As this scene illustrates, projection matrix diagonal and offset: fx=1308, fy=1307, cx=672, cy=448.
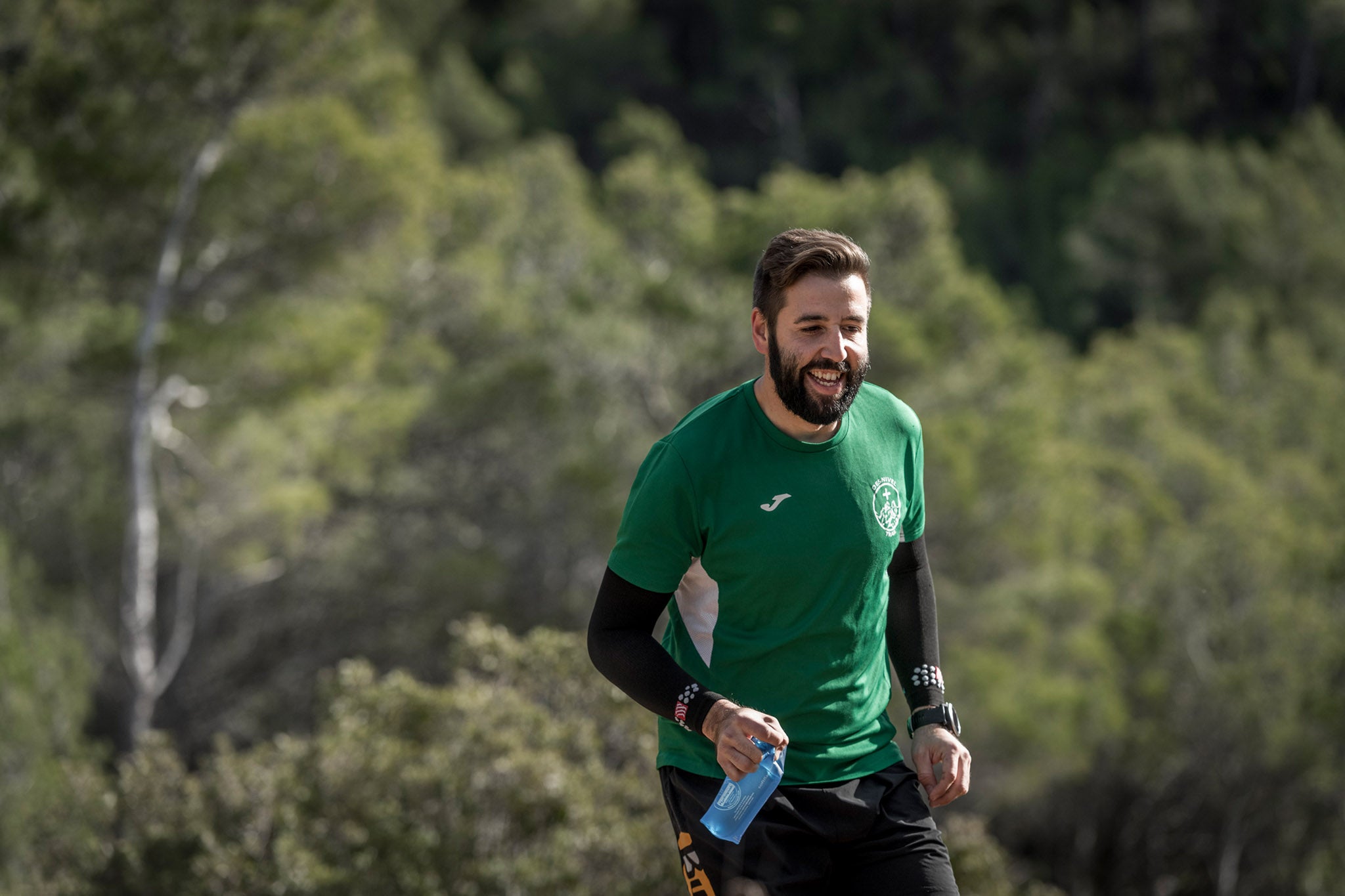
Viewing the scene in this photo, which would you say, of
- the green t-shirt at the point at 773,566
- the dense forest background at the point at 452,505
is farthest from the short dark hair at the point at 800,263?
the dense forest background at the point at 452,505

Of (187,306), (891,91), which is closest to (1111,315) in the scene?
(891,91)

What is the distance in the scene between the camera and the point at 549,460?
13.7 meters

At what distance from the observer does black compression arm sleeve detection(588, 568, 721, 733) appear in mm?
1877

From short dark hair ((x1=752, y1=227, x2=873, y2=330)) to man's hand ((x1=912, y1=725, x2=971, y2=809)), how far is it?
71 centimetres

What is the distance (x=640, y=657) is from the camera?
6.24ft

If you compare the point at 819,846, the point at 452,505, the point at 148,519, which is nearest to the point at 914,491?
the point at 819,846

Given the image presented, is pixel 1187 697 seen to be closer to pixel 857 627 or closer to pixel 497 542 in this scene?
pixel 497 542

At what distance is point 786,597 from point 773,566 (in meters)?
0.05

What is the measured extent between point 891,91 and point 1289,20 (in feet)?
36.3

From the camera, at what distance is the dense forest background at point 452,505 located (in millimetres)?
4805

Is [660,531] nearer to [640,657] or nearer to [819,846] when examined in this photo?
[640,657]

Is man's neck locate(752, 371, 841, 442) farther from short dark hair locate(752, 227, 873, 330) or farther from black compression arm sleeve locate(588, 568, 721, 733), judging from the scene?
black compression arm sleeve locate(588, 568, 721, 733)

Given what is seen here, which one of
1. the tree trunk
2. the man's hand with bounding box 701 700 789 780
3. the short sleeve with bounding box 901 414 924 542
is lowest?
the tree trunk

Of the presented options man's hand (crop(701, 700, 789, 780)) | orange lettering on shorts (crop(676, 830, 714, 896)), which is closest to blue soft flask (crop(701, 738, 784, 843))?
man's hand (crop(701, 700, 789, 780))
